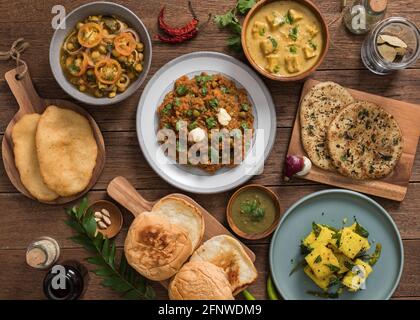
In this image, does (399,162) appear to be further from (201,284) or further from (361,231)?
(201,284)

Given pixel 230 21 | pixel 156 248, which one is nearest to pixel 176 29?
pixel 230 21

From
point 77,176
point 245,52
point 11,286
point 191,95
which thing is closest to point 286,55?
point 245,52

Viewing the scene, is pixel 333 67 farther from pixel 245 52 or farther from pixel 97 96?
pixel 97 96

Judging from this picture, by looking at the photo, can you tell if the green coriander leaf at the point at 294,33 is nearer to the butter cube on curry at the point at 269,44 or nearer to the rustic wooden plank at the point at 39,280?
the butter cube on curry at the point at 269,44

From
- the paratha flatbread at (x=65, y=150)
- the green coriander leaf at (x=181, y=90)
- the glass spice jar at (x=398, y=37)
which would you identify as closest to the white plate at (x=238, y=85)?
the green coriander leaf at (x=181, y=90)

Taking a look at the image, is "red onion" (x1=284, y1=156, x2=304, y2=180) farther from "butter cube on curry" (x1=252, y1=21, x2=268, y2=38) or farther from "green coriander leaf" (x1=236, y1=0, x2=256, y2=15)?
"green coriander leaf" (x1=236, y1=0, x2=256, y2=15)

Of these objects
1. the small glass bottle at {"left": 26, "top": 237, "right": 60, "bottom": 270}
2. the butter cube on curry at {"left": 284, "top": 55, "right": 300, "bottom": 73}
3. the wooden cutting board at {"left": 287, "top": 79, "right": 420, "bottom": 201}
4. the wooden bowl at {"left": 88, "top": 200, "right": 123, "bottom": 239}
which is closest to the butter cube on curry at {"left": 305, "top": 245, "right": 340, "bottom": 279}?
the wooden cutting board at {"left": 287, "top": 79, "right": 420, "bottom": 201}

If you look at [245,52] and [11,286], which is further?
[11,286]
